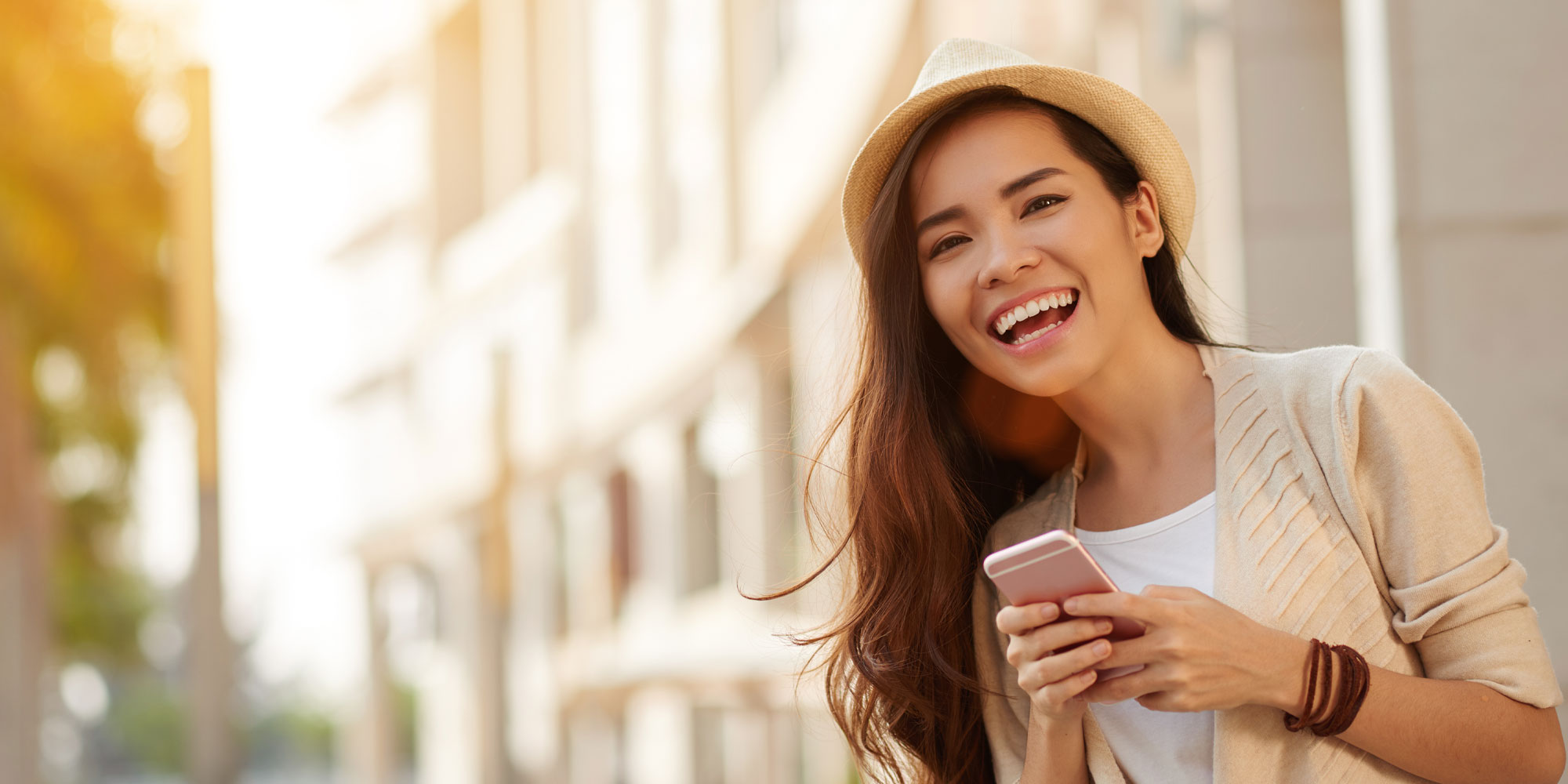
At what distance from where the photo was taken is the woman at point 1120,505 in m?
2.15

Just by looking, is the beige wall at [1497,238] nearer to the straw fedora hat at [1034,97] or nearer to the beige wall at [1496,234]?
the beige wall at [1496,234]

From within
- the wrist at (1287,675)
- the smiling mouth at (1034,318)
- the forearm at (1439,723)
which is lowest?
the forearm at (1439,723)

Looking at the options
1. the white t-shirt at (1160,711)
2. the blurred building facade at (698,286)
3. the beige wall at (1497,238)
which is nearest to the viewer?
the white t-shirt at (1160,711)

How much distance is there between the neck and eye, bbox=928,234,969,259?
32 cm

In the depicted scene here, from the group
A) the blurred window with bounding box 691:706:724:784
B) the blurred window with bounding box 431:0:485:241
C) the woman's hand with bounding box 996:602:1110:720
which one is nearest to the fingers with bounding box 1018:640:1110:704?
the woman's hand with bounding box 996:602:1110:720

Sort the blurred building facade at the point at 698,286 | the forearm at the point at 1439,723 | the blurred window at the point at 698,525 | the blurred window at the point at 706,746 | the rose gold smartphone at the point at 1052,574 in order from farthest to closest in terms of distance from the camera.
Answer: the blurred window at the point at 706,746 → the blurred window at the point at 698,525 → the blurred building facade at the point at 698,286 → the forearm at the point at 1439,723 → the rose gold smartphone at the point at 1052,574

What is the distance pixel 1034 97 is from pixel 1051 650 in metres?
0.94

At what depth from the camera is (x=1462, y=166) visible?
13.3 feet

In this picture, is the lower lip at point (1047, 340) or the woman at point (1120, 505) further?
the lower lip at point (1047, 340)

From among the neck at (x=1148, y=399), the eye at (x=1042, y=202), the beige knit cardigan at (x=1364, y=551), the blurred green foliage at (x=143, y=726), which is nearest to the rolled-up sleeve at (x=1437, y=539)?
the beige knit cardigan at (x=1364, y=551)

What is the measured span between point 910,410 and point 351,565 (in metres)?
33.3

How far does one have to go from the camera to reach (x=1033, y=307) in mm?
2389

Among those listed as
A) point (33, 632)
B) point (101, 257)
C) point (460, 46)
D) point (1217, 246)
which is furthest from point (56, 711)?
point (1217, 246)

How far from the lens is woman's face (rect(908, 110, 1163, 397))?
7.86ft
